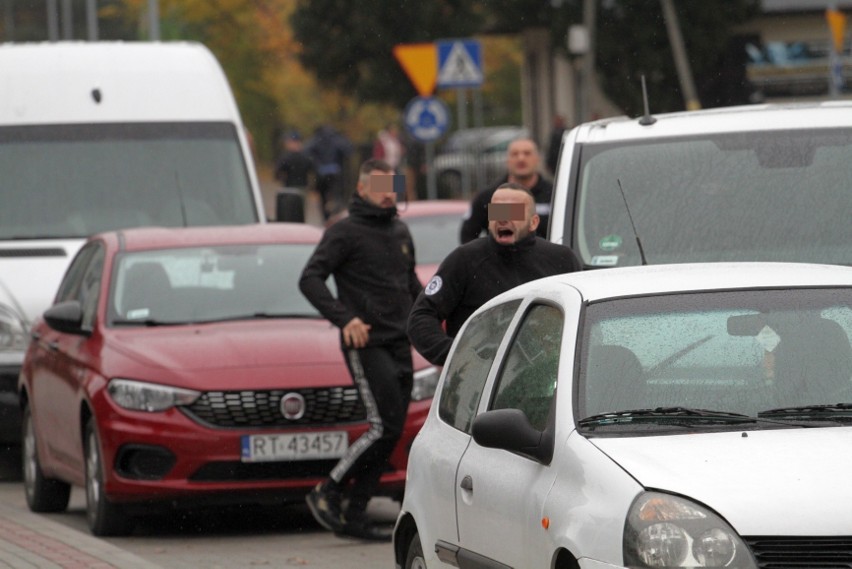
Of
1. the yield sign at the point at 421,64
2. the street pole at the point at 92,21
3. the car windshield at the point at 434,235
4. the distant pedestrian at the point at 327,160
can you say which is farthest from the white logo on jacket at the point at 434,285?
the street pole at the point at 92,21

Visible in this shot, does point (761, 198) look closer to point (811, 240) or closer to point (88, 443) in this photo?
point (811, 240)

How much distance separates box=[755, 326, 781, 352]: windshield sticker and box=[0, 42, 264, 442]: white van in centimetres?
873

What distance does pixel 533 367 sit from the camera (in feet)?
21.2

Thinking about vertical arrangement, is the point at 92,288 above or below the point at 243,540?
above

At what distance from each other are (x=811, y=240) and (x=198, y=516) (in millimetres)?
4623

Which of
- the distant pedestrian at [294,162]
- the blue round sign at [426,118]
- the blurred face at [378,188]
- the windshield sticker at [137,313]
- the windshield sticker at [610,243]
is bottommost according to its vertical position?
the distant pedestrian at [294,162]

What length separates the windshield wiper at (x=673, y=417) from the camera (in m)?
5.90

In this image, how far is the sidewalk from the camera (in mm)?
9383

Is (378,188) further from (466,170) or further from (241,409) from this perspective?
(466,170)

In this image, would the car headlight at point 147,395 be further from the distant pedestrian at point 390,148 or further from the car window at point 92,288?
the distant pedestrian at point 390,148

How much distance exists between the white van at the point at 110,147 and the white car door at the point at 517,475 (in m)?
8.07

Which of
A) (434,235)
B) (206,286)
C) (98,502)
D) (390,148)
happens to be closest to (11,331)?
(206,286)

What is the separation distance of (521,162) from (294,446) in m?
2.63

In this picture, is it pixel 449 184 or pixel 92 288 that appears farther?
pixel 449 184
